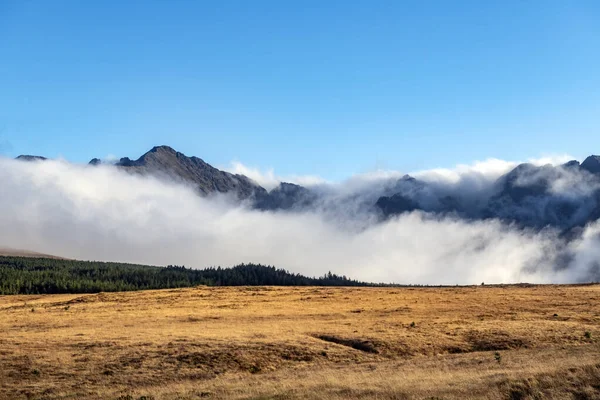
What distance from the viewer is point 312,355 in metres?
46.1

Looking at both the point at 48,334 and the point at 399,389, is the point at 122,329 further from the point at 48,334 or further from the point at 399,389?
the point at 399,389

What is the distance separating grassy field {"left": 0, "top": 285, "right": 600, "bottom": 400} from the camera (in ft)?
110

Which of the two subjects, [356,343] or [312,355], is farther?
[356,343]

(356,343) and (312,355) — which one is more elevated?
(356,343)

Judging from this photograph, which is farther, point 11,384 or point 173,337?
point 173,337

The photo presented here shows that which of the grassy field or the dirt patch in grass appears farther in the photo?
the dirt patch in grass

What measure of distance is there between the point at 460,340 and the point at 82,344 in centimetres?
3586

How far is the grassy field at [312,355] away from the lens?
3347 centimetres

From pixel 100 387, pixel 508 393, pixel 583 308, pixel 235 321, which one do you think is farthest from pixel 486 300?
pixel 100 387

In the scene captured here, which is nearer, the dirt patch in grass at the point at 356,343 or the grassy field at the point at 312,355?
the grassy field at the point at 312,355

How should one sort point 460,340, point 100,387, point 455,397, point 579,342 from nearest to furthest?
point 455,397 < point 100,387 < point 579,342 < point 460,340

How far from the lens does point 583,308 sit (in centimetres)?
7500

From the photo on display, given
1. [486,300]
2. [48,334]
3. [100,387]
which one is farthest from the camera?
[486,300]

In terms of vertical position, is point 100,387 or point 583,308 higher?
point 583,308
